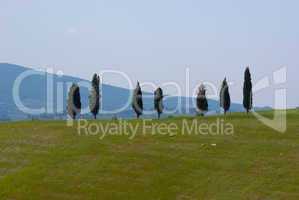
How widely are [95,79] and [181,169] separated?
58.7 meters

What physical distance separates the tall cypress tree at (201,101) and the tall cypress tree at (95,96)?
18.1 metres

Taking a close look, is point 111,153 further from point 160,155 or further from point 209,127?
point 209,127

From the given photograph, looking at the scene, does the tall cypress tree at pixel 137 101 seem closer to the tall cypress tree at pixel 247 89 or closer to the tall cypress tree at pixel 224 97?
the tall cypress tree at pixel 224 97

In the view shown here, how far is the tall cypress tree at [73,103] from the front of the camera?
89.8 metres

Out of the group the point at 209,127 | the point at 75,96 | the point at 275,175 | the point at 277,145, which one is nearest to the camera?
the point at 275,175

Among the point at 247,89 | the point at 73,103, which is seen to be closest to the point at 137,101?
the point at 73,103

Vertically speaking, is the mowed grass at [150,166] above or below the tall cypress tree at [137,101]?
Answer: below

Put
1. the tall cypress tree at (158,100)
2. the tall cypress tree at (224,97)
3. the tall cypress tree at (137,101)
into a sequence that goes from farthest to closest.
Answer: the tall cypress tree at (158,100) < the tall cypress tree at (137,101) < the tall cypress tree at (224,97)

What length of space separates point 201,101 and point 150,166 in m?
51.5

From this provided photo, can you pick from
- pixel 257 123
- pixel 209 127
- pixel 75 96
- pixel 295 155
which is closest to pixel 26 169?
pixel 295 155

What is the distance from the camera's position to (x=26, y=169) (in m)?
39.7

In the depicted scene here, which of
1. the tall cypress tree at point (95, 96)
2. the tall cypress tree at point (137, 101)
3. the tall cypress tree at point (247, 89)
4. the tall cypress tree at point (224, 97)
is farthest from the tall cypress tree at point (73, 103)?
the tall cypress tree at point (247, 89)

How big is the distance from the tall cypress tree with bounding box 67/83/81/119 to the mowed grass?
3157 cm

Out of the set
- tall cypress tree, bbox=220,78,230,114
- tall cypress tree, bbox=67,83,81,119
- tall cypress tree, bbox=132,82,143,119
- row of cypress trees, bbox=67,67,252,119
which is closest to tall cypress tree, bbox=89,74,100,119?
row of cypress trees, bbox=67,67,252,119
